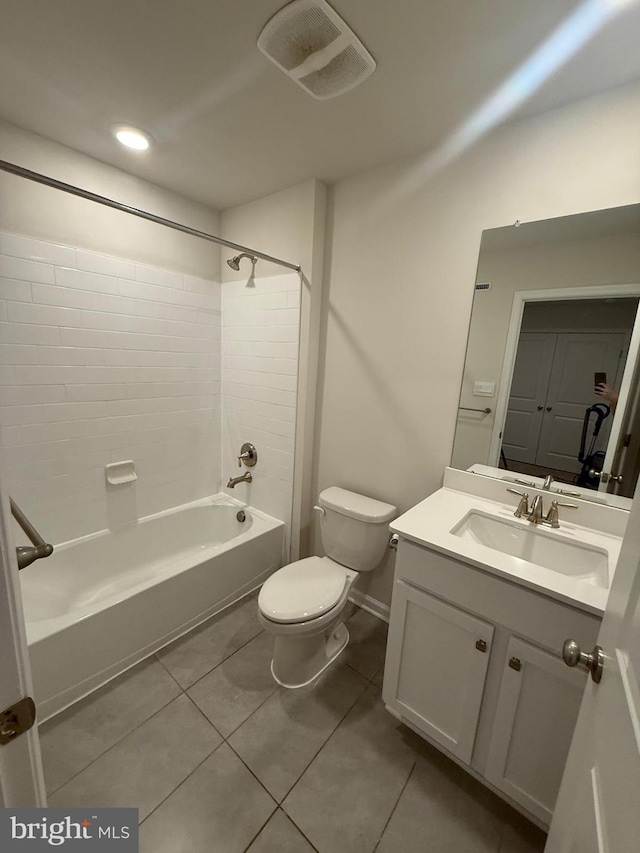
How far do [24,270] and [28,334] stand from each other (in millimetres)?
291

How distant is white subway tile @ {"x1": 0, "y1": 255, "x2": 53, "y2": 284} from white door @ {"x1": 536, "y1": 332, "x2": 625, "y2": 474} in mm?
2320

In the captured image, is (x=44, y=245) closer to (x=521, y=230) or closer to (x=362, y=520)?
(x=362, y=520)

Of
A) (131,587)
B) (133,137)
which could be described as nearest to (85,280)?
(133,137)

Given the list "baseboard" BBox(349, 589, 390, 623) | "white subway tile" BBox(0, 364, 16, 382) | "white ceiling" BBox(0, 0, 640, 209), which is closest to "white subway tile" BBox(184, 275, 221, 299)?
"white ceiling" BBox(0, 0, 640, 209)

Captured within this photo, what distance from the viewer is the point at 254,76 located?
3.96 feet

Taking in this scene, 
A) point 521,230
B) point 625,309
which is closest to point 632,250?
point 625,309

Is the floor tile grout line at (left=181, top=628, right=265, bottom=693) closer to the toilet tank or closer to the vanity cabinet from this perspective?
the toilet tank

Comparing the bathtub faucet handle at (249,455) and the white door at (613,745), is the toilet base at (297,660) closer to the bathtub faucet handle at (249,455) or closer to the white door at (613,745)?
the white door at (613,745)

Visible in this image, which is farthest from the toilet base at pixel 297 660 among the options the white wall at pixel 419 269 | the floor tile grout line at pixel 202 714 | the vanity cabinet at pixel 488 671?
the white wall at pixel 419 269

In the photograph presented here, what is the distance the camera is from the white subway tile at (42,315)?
5.33ft

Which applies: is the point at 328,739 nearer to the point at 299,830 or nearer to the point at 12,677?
the point at 299,830

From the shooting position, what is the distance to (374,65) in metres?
1.14

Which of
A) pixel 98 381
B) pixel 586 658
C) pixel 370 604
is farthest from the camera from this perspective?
pixel 370 604

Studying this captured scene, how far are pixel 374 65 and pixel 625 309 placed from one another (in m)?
1.19
